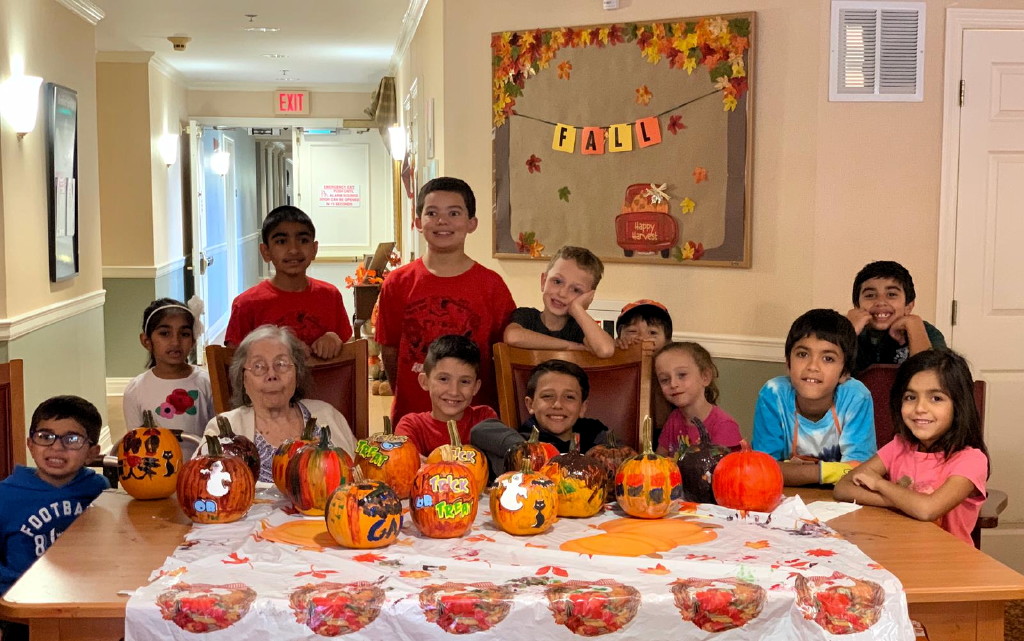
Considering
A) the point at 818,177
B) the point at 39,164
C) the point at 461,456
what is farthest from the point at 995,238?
the point at 39,164

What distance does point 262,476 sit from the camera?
242 centimetres

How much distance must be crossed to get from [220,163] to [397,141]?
3.91 metres

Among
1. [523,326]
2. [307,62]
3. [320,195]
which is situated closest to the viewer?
[523,326]

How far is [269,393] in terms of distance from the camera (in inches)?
96.7

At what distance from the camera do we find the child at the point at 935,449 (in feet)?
7.13

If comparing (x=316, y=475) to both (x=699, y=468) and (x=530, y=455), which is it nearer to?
(x=530, y=455)

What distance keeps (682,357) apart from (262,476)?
1.08 m

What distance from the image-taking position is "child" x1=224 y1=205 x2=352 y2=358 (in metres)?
3.23

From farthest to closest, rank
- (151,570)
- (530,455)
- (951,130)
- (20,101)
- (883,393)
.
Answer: (20,101)
(951,130)
(883,393)
(530,455)
(151,570)

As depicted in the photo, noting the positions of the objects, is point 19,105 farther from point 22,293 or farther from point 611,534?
point 611,534

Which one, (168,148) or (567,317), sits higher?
(168,148)

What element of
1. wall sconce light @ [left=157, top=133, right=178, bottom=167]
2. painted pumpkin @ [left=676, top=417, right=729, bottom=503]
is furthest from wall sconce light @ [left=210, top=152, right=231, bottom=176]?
painted pumpkin @ [left=676, top=417, right=729, bottom=503]

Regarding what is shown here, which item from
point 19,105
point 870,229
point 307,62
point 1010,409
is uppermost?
point 307,62

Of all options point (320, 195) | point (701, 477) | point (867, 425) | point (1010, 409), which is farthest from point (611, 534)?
point (320, 195)
